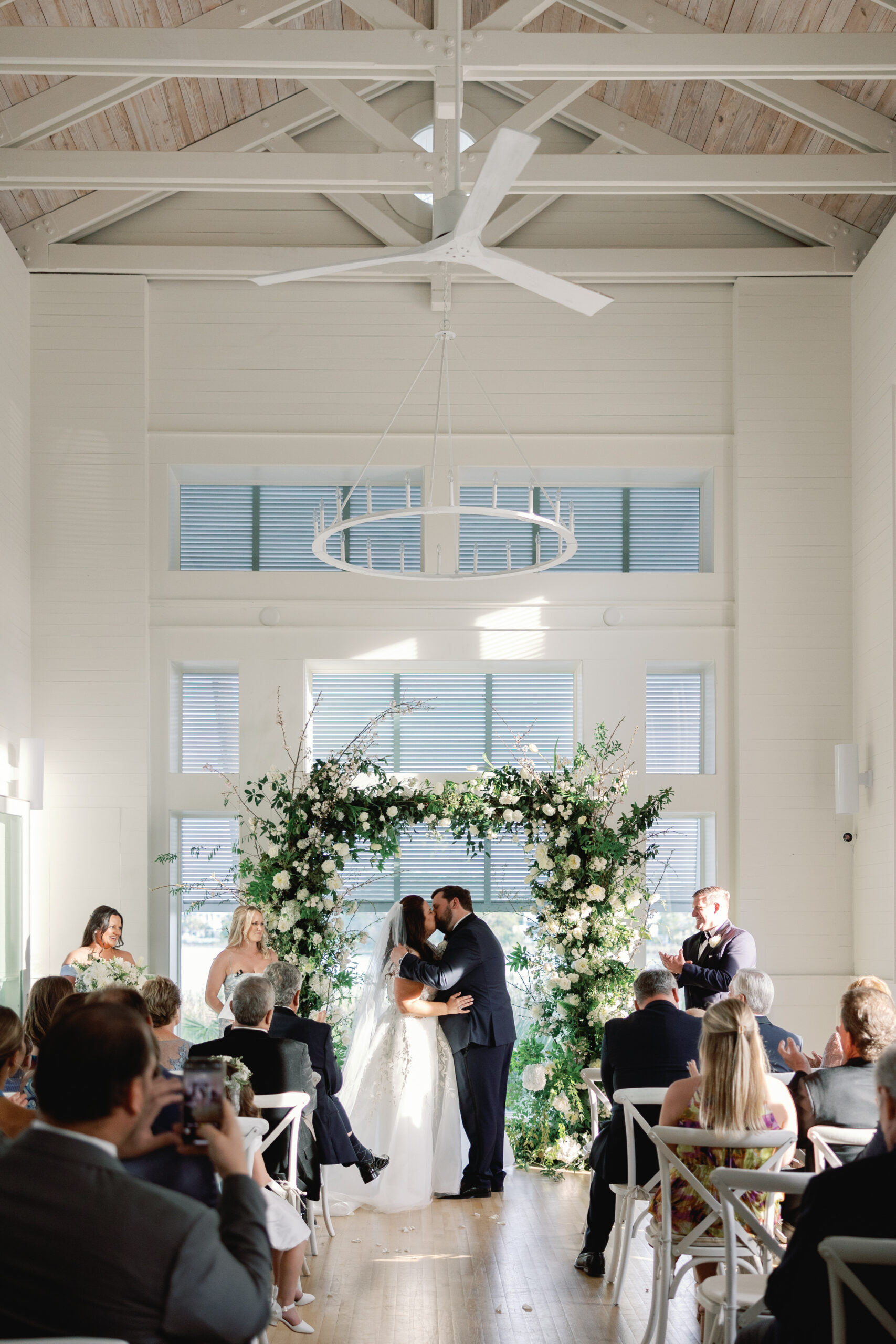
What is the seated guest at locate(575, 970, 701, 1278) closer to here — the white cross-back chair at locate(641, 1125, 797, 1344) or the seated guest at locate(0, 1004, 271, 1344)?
the white cross-back chair at locate(641, 1125, 797, 1344)

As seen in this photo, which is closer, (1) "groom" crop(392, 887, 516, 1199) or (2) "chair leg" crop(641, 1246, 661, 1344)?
(2) "chair leg" crop(641, 1246, 661, 1344)

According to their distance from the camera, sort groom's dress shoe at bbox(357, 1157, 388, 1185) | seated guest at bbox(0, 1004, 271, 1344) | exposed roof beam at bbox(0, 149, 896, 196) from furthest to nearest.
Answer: exposed roof beam at bbox(0, 149, 896, 196), groom's dress shoe at bbox(357, 1157, 388, 1185), seated guest at bbox(0, 1004, 271, 1344)

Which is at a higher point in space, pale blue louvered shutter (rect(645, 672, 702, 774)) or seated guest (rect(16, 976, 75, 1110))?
pale blue louvered shutter (rect(645, 672, 702, 774))

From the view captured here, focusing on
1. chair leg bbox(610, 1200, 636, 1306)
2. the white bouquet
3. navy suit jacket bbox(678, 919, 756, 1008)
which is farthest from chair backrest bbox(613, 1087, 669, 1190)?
the white bouquet

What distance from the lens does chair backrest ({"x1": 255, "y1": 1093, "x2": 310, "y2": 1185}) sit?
204 inches

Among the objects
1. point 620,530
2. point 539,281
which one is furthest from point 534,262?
point 539,281

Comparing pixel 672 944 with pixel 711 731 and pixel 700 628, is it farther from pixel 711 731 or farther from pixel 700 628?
pixel 700 628

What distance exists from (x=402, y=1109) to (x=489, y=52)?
5724 millimetres

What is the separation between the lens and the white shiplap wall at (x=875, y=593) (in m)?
8.64

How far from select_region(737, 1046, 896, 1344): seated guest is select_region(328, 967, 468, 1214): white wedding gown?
438cm

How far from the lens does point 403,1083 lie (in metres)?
7.26

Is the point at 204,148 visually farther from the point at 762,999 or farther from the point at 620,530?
the point at 762,999

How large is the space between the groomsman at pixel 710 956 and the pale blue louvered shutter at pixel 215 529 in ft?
14.1

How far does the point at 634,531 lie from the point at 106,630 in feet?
13.0
